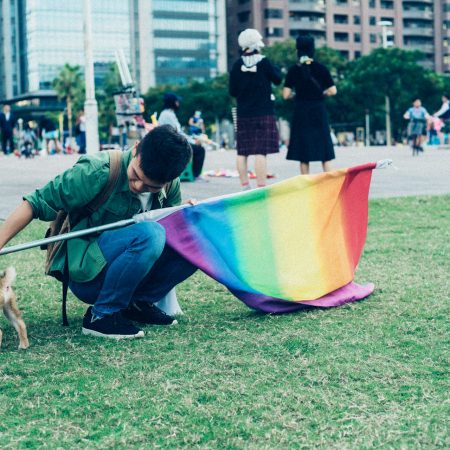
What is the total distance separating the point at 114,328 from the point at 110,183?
2.31 feet

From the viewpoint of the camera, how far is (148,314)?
4520 millimetres

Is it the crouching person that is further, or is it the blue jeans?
the blue jeans

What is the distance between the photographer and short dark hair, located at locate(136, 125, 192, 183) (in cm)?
380

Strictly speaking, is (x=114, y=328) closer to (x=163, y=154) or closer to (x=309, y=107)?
(x=163, y=154)

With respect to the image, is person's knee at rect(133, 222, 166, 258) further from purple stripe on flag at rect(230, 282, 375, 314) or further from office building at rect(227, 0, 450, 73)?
office building at rect(227, 0, 450, 73)

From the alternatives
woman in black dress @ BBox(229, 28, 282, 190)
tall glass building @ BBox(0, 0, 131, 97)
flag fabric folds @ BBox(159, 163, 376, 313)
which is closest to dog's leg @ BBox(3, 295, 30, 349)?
flag fabric folds @ BBox(159, 163, 376, 313)

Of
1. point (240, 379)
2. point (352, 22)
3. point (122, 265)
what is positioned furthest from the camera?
point (352, 22)

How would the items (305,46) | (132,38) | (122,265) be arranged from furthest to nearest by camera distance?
(132,38)
(305,46)
(122,265)

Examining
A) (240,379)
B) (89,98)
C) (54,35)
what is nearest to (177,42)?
(54,35)

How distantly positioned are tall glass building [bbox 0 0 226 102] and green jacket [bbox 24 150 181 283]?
115980 millimetres

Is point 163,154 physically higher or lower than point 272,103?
lower

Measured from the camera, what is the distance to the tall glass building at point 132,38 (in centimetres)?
11925

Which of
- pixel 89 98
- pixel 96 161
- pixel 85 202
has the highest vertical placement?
pixel 89 98

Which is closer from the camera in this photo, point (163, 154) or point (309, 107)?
point (163, 154)
